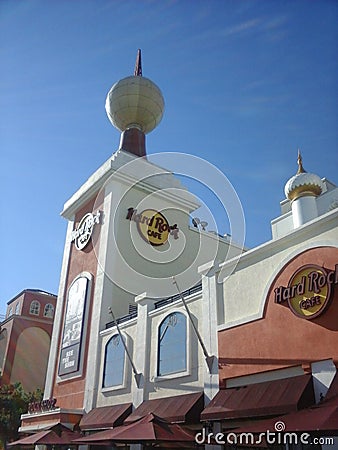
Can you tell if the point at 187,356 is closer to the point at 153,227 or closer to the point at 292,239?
the point at 292,239

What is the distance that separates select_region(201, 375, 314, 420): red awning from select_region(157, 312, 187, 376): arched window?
2.30 meters

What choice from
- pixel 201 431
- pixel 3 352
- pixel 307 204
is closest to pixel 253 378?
pixel 201 431

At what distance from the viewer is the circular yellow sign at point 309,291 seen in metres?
9.93

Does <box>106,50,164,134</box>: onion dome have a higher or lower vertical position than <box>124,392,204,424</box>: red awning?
higher

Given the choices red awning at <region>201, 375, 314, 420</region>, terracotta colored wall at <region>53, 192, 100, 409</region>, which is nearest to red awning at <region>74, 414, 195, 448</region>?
red awning at <region>201, 375, 314, 420</region>

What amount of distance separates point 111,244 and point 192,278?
508cm

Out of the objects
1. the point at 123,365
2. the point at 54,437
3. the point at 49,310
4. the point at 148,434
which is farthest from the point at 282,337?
the point at 49,310

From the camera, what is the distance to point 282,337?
10.7 meters

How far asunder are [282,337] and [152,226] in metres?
12.1

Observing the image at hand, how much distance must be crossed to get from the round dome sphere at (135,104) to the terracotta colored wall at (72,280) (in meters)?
5.97

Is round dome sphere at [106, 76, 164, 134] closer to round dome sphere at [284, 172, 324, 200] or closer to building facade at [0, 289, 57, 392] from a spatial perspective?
round dome sphere at [284, 172, 324, 200]

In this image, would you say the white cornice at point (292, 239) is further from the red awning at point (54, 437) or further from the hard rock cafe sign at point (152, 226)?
the hard rock cafe sign at point (152, 226)

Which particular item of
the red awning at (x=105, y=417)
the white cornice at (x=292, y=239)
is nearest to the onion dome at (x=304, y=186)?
the white cornice at (x=292, y=239)

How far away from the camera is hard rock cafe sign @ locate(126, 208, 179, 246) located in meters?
21.4
